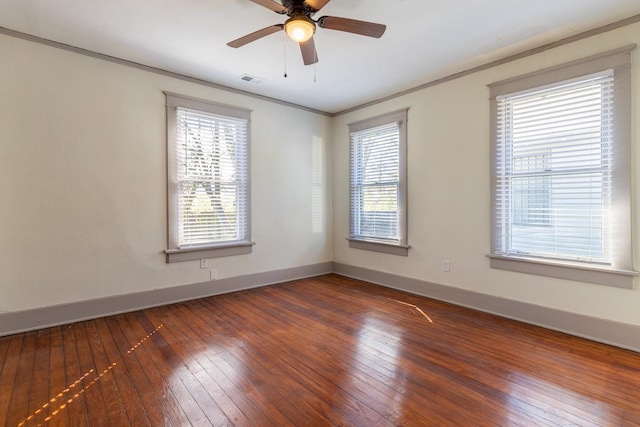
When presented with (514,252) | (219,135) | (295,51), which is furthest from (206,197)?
(514,252)

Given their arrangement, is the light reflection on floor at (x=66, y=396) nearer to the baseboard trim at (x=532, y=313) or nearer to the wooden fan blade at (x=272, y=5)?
the wooden fan blade at (x=272, y=5)

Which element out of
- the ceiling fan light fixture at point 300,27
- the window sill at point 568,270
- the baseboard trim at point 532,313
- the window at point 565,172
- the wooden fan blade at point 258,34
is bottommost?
the baseboard trim at point 532,313

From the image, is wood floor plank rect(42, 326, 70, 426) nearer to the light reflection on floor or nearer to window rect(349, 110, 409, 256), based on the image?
the light reflection on floor

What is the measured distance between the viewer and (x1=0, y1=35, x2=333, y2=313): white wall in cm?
285

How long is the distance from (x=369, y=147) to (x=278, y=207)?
1.69m

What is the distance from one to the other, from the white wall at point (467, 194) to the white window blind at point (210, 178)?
2095mm

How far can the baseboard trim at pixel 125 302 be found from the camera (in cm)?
287

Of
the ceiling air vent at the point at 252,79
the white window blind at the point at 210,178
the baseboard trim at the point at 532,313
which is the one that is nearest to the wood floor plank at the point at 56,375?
the white window blind at the point at 210,178

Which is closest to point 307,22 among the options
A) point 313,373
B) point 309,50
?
point 309,50

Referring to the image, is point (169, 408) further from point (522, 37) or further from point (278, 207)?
point (522, 37)

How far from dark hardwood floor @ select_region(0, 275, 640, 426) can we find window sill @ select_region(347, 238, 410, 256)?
1.10 m

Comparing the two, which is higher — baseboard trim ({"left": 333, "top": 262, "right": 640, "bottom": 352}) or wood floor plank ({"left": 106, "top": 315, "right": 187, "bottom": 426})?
baseboard trim ({"left": 333, "top": 262, "right": 640, "bottom": 352})

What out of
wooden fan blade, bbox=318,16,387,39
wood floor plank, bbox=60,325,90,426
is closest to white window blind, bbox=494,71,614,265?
wooden fan blade, bbox=318,16,387,39

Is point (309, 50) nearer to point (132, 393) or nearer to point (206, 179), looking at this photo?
point (206, 179)
